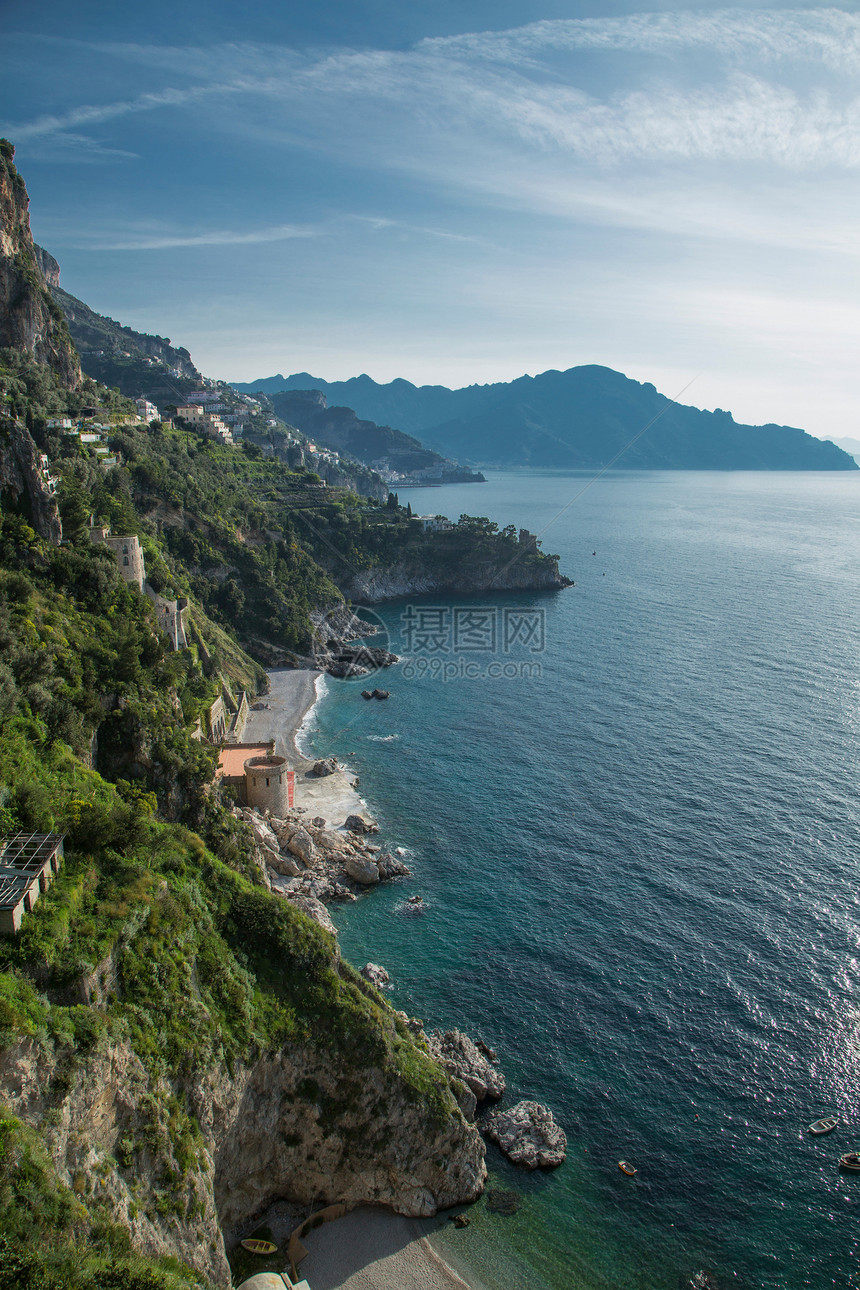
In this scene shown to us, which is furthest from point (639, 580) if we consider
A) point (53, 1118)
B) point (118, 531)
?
point (53, 1118)

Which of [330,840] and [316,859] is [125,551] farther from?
[316,859]

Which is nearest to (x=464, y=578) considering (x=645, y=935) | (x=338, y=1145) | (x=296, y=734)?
(x=296, y=734)

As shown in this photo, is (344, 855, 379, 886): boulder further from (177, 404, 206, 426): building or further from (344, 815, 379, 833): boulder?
(177, 404, 206, 426): building

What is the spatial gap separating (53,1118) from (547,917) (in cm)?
3290

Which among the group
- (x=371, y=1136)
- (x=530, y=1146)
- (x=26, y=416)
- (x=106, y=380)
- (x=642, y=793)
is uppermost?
(x=106, y=380)

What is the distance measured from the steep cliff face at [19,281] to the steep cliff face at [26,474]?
35780 millimetres

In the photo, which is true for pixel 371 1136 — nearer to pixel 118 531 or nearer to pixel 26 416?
pixel 118 531

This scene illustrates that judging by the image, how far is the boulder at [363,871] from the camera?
52000 mm

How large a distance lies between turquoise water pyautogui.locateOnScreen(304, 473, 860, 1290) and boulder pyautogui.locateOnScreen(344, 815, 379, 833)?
1.81m

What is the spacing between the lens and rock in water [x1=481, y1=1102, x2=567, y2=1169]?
110 feet

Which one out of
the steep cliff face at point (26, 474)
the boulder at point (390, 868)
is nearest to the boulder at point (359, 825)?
the boulder at point (390, 868)

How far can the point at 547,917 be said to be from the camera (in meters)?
48.4

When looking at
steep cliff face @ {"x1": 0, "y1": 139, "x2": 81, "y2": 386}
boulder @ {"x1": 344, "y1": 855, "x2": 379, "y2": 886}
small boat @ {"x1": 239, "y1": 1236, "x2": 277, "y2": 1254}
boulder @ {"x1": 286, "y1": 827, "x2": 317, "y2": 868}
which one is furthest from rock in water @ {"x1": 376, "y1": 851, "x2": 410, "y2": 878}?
steep cliff face @ {"x1": 0, "y1": 139, "x2": 81, "y2": 386}

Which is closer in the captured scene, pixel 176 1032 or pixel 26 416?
pixel 176 1032
